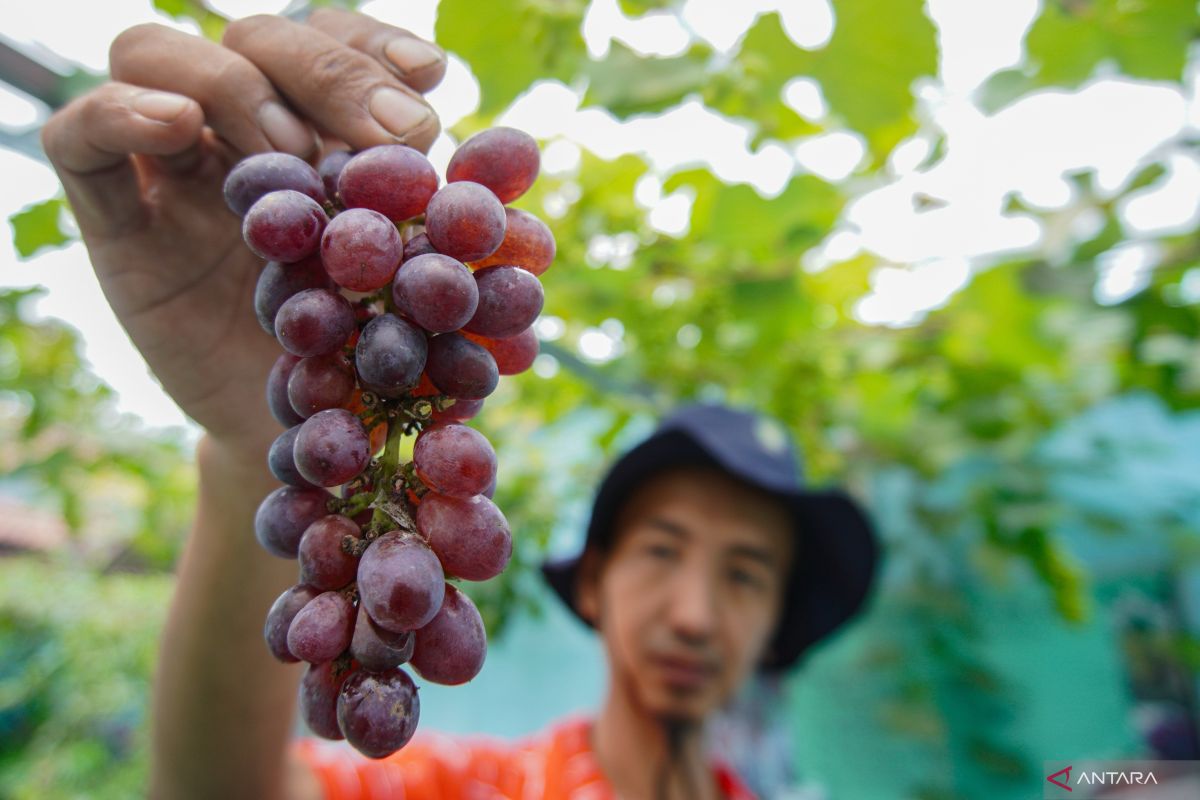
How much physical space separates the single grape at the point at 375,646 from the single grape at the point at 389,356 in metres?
0.14

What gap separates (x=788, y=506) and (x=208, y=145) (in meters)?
1.57

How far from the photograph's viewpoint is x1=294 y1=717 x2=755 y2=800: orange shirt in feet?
4.65

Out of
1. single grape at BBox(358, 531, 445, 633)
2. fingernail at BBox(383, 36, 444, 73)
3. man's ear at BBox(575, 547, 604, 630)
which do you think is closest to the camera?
single grape at BBox(358, 531, 445, 633)

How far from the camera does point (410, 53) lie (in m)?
0.66

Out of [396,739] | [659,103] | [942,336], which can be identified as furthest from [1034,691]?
[396,739]

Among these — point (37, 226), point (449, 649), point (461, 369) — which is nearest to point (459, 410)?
point (461, 369)

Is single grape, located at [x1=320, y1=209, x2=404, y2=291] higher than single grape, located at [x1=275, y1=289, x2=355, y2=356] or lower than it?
higher

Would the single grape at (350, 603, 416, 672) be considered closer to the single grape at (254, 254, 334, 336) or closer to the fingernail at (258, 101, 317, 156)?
the single grape at (254, 254, 334, 336)

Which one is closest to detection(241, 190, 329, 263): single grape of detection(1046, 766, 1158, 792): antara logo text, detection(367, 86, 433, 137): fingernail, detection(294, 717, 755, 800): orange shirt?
detection(367, 86, 433, 137): fingernail

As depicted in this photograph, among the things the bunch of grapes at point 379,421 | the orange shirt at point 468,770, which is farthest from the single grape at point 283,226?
the orange shirt at point 468,770

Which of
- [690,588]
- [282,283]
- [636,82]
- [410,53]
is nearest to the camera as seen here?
[282,283]

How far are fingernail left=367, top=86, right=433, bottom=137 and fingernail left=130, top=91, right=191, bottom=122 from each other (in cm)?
17

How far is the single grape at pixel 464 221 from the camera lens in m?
0.50

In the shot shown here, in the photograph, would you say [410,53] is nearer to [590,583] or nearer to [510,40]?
[510,40]
